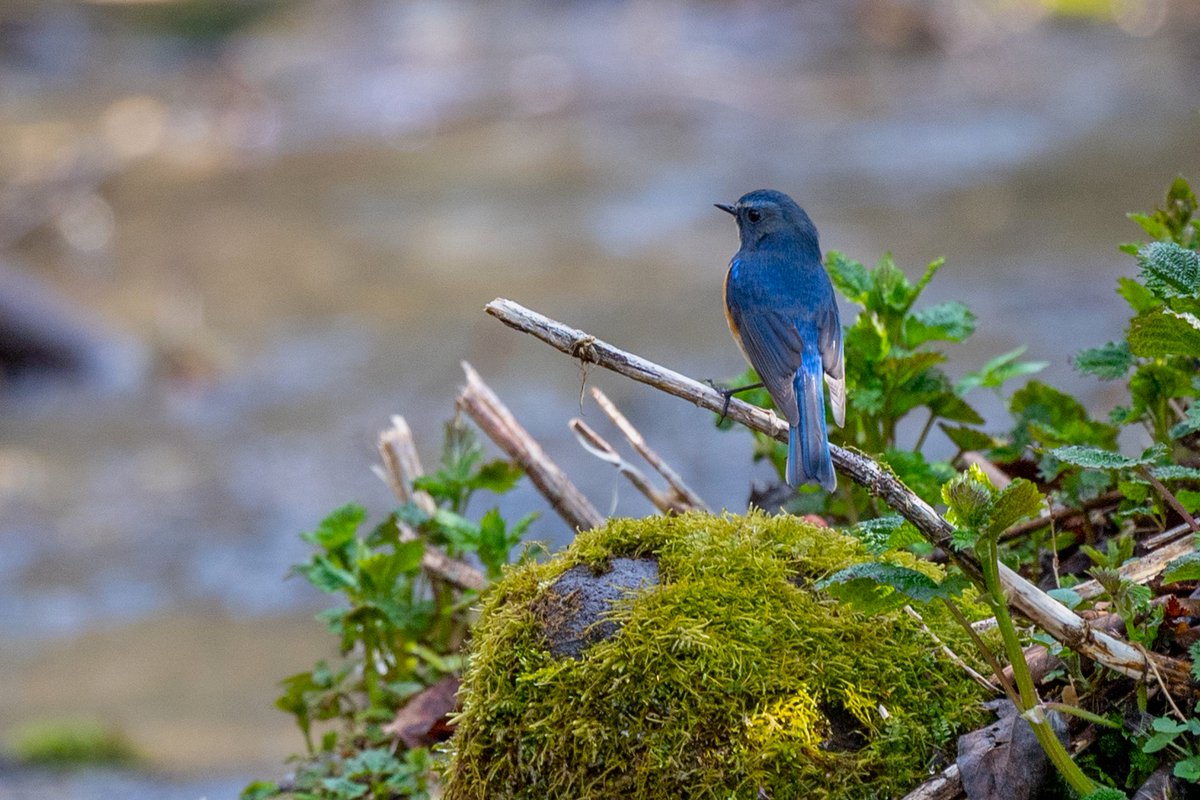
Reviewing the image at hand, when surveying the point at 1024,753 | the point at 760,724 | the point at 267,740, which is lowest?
the point at 1024,753

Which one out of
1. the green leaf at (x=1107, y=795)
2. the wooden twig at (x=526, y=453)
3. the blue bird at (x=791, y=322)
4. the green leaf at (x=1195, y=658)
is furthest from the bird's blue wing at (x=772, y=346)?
the green leaf at (x=1107, y=795)

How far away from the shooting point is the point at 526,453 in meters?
4.02

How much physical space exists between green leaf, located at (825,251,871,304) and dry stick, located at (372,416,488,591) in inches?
53.0

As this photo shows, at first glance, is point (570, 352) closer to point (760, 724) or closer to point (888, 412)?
point (760, 724)

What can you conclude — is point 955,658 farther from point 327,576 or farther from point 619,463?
point 327,576

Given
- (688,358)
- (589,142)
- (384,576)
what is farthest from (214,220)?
(384,576)

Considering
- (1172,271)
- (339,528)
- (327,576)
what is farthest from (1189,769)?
(339,528)

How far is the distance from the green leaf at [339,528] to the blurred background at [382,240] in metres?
0.84

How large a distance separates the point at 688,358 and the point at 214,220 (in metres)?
7.30

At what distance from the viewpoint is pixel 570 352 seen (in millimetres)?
2906

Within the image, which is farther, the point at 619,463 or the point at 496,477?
the point at 496,477

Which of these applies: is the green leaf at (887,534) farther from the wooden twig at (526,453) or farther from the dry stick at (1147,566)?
the wooden twig at (526,453)

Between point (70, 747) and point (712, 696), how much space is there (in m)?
4.33

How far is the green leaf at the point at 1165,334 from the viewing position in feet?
8.63
